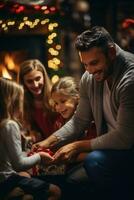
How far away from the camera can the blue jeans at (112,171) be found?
162 inches

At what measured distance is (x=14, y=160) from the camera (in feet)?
13.6

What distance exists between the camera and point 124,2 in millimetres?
8719

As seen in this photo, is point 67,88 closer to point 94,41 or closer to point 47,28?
point 94,41

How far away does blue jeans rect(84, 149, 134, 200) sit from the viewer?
13.5 ft

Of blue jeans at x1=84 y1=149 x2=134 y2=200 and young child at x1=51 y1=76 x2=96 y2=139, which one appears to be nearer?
blue jeans at x1=84 y1=149 x2=134 y2=200

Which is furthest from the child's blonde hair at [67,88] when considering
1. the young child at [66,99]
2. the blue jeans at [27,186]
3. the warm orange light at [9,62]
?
the warm orange light at [9,62]

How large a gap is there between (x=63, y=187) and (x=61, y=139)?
51 cm

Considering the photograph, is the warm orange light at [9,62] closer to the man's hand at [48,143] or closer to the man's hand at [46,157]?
the man's hand at [48,143]

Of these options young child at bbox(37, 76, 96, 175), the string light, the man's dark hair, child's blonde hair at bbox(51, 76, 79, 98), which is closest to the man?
the man's dark hair

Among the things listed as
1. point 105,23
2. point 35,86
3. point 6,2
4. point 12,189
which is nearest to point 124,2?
point 105,23

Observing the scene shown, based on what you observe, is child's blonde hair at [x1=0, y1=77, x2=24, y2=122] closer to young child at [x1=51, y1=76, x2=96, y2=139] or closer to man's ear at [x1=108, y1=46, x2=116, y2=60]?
young child at [x1=51, y1=76, x2=96, y2=139]

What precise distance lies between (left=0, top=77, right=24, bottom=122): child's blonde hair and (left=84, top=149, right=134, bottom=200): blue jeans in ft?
2.55

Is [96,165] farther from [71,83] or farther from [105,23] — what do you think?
[105,23]

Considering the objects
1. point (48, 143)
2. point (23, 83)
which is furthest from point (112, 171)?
point (23, 83)
